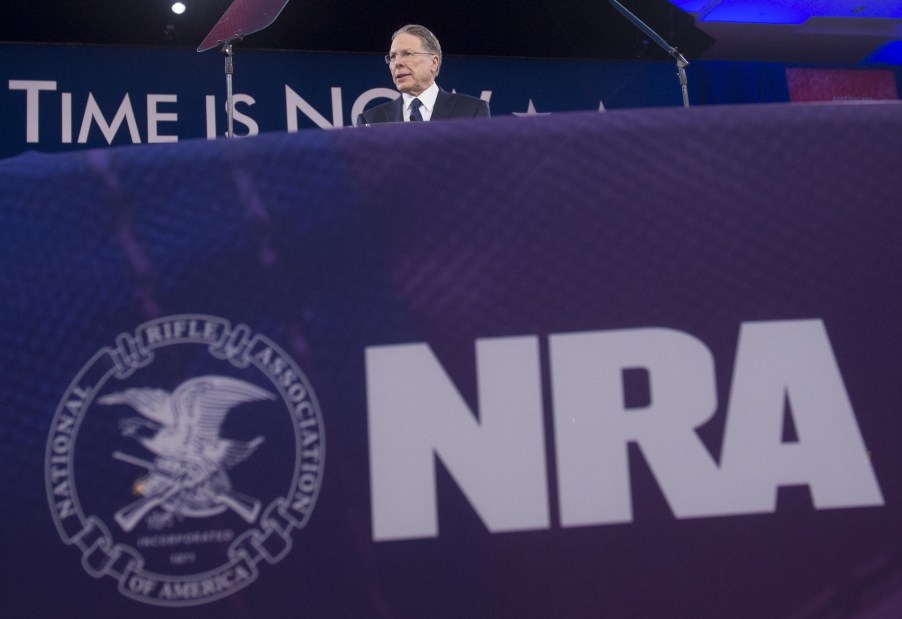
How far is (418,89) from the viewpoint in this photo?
1.93 m

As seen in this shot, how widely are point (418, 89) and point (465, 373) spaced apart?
4.36 feet

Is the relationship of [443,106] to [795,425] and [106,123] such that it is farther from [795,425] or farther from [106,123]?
[106,123]

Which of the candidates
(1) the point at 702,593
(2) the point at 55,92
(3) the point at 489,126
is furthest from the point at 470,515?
(2) the point at 55,92

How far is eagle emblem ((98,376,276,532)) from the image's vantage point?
709 millimetres

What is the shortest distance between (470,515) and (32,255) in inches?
17.7

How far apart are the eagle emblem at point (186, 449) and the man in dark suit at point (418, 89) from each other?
122 centimetres

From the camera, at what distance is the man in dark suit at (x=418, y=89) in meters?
1.89

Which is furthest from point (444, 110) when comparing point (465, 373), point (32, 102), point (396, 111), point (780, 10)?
point (780, 10)

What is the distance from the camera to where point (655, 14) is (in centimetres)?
449

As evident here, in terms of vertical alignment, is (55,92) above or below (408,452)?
above

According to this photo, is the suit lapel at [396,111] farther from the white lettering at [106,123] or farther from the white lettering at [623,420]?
the white lettering at [106,123]

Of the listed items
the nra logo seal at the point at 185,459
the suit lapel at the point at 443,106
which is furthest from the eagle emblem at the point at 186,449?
the suit lapel at the point at 443,106

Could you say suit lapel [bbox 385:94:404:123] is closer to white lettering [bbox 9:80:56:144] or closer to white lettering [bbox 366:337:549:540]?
white lettering [bbox 366:337:549:540]

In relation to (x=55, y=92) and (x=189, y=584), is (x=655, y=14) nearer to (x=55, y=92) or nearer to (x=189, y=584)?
(x=55, y=92)
